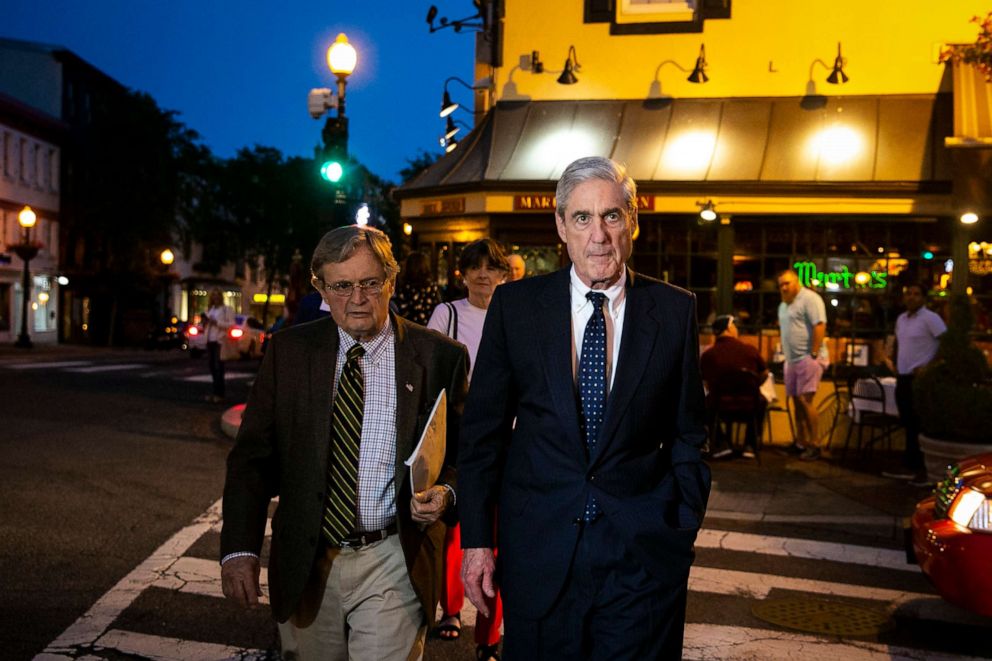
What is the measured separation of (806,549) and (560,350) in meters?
5.99

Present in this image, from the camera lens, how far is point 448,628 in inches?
239

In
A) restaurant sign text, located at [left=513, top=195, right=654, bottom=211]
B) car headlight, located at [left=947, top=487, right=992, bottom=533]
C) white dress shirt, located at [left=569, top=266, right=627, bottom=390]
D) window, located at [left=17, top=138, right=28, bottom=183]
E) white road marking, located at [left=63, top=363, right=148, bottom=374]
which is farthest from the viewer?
window, located at [left=17, top=138, right=28, bottom=183]

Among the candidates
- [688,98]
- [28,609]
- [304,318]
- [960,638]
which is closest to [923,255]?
[688,98]

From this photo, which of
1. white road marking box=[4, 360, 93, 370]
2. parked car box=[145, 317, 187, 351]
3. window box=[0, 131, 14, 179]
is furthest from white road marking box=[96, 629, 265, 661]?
window box=[0, 131, 14, 179]

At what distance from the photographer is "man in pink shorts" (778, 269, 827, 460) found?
516 inches

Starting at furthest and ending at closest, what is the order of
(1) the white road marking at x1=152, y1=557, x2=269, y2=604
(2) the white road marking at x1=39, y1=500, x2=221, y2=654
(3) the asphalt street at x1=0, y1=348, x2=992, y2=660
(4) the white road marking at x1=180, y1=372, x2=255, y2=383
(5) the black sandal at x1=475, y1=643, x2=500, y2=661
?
(4) the white road marking at x1=180, y1=372, x2=255, y2=383, (1) the white road marking at x1=152, y1=557, x2=269, y2=604, (3) the asphalt street at x1=0, y1=348, x2=992, y2=660, (2) the white road marking at x1=39, y1=500, x2=221, y2=654, (5) the black sandal at x1=475, y1=643, x2=500, y2=661

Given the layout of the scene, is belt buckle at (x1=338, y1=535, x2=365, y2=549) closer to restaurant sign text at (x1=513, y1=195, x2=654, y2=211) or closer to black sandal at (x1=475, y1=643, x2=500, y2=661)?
black sandal at (x1=475, y1=643, x2=500, y2=661)

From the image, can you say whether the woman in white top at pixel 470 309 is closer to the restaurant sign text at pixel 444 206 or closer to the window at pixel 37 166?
the restaurant sign text at pixel 444 206

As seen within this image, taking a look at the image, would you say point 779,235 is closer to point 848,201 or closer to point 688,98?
point 848,201

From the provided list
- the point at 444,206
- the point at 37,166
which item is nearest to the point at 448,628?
the point at 444,206

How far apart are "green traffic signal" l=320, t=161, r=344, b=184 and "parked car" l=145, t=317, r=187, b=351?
109 ft

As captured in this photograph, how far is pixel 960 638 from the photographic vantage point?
6.23 metres

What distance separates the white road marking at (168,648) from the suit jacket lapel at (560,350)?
3.13m

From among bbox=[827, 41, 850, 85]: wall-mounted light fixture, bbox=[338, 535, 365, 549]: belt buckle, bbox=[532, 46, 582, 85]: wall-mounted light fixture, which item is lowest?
bbox=[338, 535, 365, 549]: belt buckle
